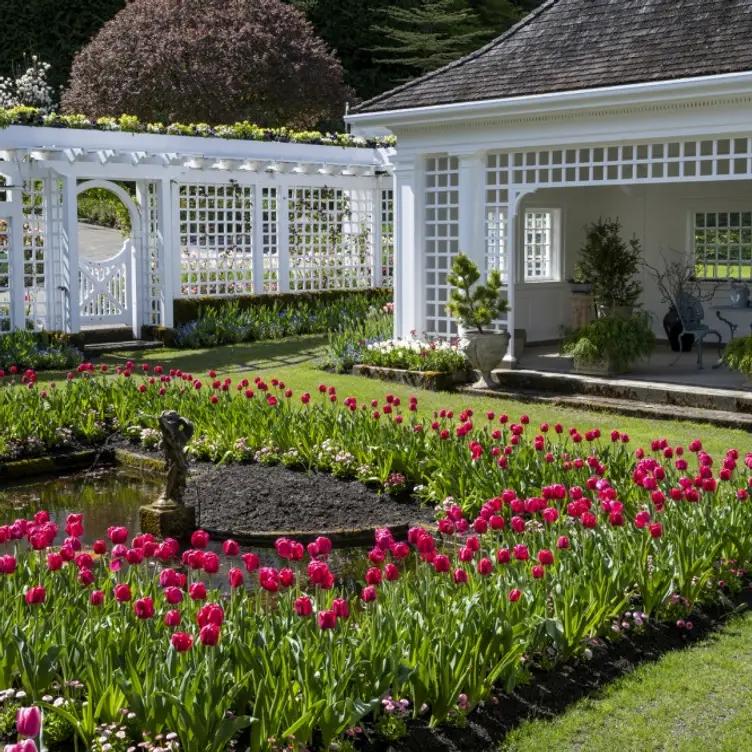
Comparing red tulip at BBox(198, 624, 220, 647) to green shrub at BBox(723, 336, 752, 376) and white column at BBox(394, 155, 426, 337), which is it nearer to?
green shrub at BBox(723, 336, 752, 376)

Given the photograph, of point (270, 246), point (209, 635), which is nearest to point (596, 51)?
point (270, 246)

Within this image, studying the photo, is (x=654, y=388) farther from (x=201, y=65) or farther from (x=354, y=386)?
(x=201, y=65)

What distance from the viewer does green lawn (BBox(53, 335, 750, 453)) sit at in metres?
11.2

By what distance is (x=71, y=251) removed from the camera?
17859 millimetres

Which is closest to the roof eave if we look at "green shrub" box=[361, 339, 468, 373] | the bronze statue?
"green shrub" box=[361, 339, 468, 373]

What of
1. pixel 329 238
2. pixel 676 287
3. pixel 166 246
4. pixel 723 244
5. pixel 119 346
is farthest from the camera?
pixel 329 238

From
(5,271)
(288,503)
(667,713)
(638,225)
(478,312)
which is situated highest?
(638,225)

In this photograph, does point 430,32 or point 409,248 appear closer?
point 409,248

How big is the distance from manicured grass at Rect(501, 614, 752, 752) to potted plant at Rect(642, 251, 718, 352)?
408 inches

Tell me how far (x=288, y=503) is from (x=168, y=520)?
997 millimetres

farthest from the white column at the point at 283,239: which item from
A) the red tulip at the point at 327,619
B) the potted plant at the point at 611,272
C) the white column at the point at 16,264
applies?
the red tulip at the point at 327,619

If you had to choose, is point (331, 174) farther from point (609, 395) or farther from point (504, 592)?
point (504, 592)

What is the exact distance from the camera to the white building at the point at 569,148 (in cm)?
1243

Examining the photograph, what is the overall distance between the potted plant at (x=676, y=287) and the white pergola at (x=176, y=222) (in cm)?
687
